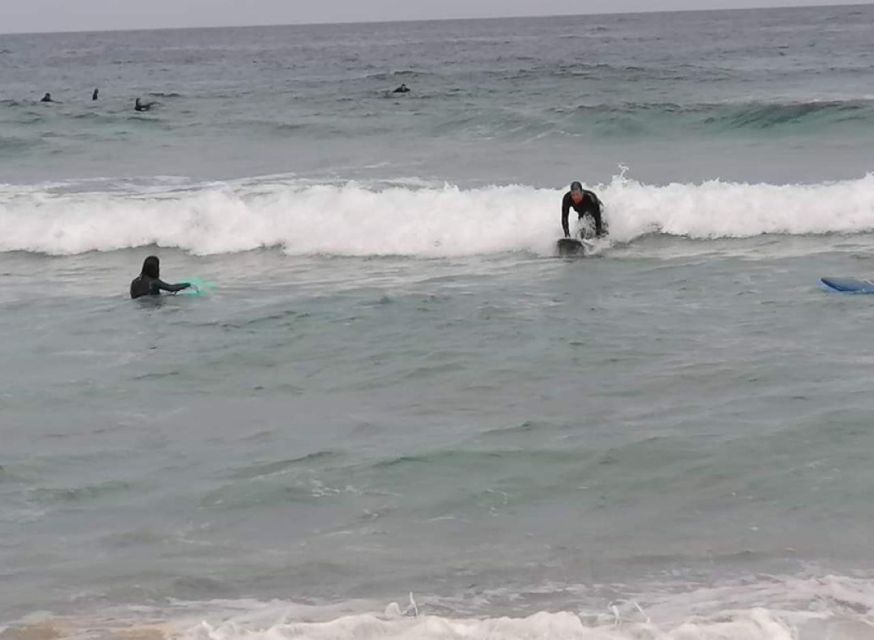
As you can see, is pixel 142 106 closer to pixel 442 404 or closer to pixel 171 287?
pixel 171 287

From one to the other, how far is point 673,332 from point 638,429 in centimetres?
278

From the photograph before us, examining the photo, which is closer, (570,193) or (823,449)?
(823,449)

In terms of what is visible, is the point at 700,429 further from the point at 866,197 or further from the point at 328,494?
the point at 866,197

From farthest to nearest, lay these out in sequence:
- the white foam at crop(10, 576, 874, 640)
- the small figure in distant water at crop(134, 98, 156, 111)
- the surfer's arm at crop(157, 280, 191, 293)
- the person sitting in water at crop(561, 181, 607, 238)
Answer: the small figure in distant water at crop(134, 98, 156, 111) → the person sitting in water at crop(561, 181, 607, 238) → the surfer's arm at crop(157, 280, 191, 293) → the white foam at crop(10, 576, 874, 640)

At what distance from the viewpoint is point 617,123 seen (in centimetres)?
2812

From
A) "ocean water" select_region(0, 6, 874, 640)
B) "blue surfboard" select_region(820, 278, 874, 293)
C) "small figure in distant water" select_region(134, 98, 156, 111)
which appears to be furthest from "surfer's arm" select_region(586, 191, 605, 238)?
"small figure in distant water" select_region(134, 98, 156, 111)

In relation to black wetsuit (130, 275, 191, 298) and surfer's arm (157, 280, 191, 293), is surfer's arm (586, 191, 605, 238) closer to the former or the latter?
surfer's arm (157, 280, 191, 293)

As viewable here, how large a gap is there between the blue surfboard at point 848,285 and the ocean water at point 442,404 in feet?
1.00

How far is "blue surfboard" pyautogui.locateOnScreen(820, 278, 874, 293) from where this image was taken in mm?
12462

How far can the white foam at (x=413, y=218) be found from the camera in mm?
17438

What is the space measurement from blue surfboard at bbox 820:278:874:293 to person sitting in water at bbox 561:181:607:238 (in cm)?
411

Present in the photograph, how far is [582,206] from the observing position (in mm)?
16453

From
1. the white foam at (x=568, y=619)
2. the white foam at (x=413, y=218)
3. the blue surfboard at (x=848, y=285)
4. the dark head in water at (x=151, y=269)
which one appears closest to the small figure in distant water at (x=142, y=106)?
the white foam at (x=413, y=218)

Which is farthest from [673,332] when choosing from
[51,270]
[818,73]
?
[818,73]
